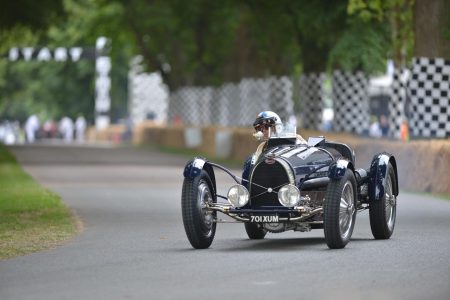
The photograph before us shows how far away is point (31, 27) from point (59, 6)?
2.13m

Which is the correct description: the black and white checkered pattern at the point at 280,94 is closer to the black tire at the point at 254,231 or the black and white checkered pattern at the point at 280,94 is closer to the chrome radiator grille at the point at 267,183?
the black tire at the point at 254,231

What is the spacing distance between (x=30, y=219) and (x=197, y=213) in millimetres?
5776

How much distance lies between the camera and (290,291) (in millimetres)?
11328

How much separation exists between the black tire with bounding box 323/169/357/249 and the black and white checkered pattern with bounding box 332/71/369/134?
26559 mm

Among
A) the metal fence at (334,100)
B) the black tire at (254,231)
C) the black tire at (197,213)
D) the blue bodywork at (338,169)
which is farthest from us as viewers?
the metal fence at (334,100)

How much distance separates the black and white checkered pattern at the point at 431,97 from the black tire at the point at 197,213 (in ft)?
48.8

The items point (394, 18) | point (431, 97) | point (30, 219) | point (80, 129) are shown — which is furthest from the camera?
point (80, 129)

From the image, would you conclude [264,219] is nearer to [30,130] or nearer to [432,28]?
[432,28]

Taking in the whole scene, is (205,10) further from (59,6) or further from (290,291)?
(290,291)

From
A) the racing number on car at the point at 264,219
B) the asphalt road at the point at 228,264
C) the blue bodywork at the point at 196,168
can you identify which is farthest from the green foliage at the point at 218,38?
the racing number on car at the point at 264,219

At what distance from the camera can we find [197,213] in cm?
1500

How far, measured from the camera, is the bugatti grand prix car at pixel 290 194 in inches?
584

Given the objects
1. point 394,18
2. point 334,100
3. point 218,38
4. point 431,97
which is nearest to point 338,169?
point 431,97

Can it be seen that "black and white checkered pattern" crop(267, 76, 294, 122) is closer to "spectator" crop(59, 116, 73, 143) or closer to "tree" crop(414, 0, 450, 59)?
"tree" crop(414, 0, 450, 59)
